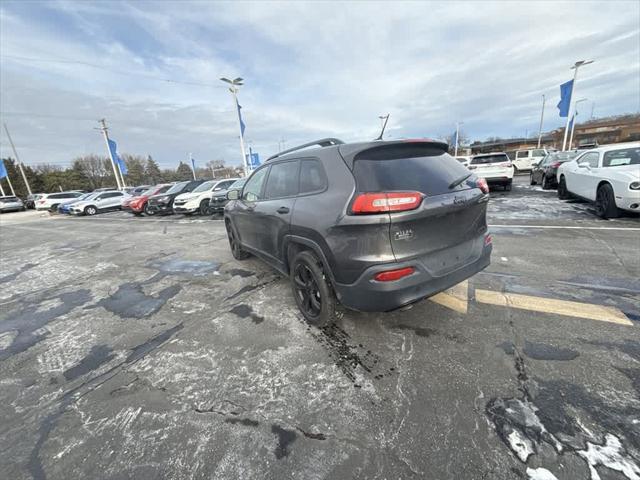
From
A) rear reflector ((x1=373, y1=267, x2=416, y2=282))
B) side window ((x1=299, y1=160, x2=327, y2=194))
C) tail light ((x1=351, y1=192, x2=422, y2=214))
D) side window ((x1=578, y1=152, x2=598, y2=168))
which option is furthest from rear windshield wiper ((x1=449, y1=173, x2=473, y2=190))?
side window ((x1=578, y1=152, x2=598, y2=168))

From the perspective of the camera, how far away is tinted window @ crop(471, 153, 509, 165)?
38.2 ft

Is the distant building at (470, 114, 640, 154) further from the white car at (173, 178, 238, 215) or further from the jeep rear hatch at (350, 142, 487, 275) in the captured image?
the jeep rear hatch at (350, 142, 487, 275)

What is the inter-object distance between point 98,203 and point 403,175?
24.5 m

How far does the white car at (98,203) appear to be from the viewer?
64.8ft

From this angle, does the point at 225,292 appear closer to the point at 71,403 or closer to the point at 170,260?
the point at 71,403

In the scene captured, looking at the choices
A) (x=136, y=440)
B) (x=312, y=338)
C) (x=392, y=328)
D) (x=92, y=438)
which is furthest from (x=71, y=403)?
(x=392, y=328)

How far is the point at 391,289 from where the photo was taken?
86.2 inches

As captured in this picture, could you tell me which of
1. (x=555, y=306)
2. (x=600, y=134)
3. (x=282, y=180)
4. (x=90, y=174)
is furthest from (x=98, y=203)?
(x=600, y=134)

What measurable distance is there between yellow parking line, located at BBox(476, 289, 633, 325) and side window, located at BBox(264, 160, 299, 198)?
95.0 inches

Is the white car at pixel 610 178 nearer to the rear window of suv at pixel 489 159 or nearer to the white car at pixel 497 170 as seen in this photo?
the white car at pixel 497 170

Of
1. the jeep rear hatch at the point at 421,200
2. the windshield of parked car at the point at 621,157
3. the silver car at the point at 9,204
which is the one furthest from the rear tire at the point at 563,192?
the silver car at the point at 9,204

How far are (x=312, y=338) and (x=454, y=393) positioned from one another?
1.27m

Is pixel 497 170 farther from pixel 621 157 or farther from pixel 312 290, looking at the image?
pixel 312 290

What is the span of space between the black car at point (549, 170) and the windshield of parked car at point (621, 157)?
4.38m
